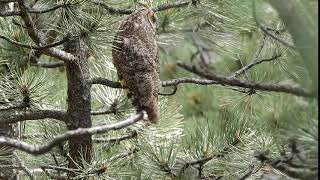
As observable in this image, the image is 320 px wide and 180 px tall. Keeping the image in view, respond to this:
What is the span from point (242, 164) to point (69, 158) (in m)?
0.38

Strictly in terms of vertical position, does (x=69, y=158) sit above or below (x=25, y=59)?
below

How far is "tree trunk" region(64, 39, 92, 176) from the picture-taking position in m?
1.47

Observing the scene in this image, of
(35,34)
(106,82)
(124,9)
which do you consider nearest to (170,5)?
(124,9)

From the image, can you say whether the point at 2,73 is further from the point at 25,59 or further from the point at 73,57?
the point at 73,57

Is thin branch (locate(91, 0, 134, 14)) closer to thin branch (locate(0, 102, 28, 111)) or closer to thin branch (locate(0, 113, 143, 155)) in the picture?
thin branch (locate(0, 102, 28, 111))

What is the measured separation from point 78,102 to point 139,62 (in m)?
0.29

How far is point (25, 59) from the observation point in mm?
1610

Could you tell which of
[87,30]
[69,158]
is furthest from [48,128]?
[87,30]

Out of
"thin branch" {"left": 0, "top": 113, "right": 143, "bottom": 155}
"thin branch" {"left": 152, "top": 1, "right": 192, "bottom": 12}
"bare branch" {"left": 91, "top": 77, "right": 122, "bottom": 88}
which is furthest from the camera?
"thin branch" {"left": 152, "top": 1, "right": 192, "bottom": 12}

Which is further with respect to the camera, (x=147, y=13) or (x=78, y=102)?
(x=78, y=102)

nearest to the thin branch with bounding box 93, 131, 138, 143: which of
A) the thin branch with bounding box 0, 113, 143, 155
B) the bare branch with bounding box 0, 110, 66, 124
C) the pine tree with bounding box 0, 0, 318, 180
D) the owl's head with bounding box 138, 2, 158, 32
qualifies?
the pine tree with bounding box 0, 0, 318, 180

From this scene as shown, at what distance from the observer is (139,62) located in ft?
4.08

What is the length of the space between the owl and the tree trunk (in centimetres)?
21

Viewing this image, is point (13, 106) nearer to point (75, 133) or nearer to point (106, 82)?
point (106, 82)
